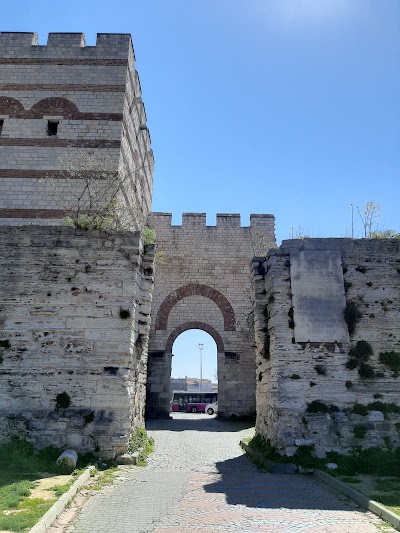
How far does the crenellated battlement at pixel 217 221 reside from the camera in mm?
19469

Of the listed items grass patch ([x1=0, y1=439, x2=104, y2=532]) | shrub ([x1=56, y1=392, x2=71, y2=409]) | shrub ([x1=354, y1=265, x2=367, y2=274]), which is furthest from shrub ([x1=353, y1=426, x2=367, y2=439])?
shrub ([x1=56, y1=392, x2=71, y2=409])

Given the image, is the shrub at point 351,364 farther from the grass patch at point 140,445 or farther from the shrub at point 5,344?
the shrub at point 5,344

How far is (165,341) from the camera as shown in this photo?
17859 millimetres

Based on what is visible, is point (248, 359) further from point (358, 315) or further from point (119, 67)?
point (119, 67)

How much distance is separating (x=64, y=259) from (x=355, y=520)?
6758 mm

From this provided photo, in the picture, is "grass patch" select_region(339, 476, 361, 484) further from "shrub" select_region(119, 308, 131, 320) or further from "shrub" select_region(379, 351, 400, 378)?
"shrub" select_region(119, 308, 131, 320)

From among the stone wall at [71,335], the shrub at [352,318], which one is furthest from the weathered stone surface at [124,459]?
the shrub at [352,318]

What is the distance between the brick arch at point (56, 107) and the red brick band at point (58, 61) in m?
1.52

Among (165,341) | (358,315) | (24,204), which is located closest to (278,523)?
(358,315)

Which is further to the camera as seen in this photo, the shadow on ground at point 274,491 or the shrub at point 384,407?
the shrub at point 384,407

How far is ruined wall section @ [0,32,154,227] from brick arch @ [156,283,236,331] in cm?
473

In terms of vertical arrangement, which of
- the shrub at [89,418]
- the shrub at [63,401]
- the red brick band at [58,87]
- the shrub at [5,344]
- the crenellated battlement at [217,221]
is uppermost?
the red brick band at [58,87]

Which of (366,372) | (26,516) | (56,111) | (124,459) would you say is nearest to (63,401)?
(124,459)

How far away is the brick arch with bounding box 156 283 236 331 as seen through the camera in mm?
18047
